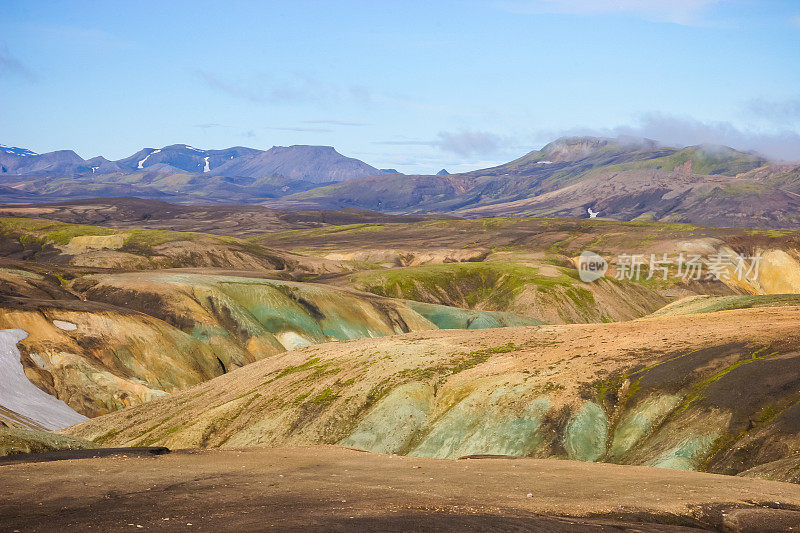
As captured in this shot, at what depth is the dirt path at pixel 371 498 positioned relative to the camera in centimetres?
2186

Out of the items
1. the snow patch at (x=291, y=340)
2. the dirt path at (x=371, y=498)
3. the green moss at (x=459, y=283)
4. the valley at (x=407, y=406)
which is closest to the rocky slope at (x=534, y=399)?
the valley at (x=407, y=406)

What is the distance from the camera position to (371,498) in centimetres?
2653

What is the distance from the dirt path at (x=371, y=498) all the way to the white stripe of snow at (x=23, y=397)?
49234mm

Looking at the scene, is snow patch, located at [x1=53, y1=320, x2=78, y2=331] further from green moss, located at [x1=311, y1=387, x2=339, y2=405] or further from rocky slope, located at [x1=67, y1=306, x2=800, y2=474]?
green moss, located at [x1=311, y1=387, x2=339, y2=405]

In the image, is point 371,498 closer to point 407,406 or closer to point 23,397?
point 407,406

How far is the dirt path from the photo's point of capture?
21.9 metres

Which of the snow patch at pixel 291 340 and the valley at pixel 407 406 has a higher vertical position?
the valley at pixel 407 406

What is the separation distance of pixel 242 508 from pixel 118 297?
111 meters

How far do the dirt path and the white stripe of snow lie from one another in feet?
162

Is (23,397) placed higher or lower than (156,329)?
lower

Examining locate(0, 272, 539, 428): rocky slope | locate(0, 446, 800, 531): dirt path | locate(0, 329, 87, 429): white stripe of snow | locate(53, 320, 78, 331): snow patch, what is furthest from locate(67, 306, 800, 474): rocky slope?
locate(53, 320, 78, 331): snow patch

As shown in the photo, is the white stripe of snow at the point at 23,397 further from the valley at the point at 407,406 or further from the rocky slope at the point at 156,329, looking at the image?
the valley at the point at 407,406

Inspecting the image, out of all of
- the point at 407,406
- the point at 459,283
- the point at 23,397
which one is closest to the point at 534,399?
the point at 407,406

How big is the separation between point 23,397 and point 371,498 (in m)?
72.0
